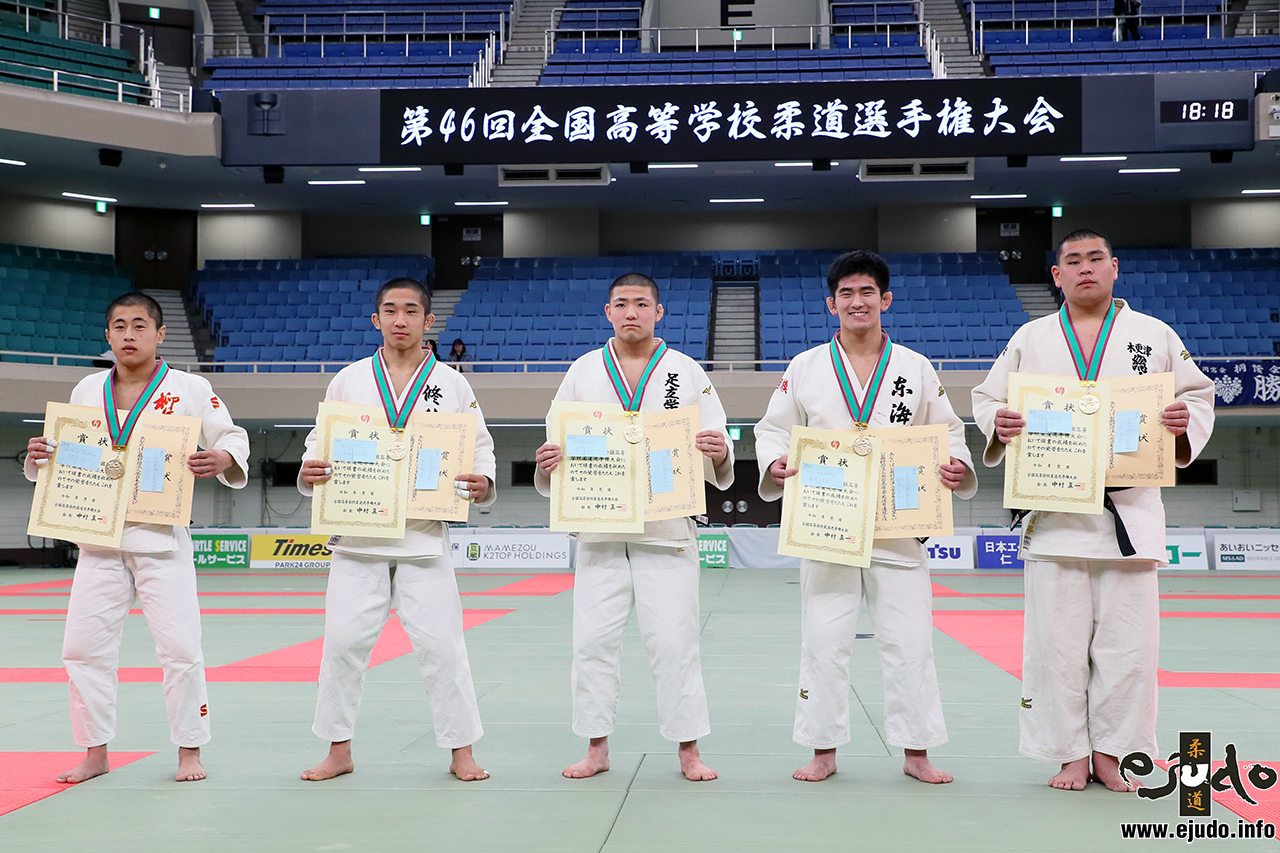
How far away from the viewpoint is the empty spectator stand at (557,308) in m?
20.6

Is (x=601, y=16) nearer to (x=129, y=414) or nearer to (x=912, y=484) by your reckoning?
(x=129, y=414)

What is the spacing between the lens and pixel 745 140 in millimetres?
18219

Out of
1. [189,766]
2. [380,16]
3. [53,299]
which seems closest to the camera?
[189,766]

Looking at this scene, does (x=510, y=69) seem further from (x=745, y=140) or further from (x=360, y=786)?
(x=360, y=786)

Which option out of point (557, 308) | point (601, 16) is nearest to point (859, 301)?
point (557, 308)

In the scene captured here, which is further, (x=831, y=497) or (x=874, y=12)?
(x=874, y=12)

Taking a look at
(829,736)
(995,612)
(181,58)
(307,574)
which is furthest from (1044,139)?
(181,58)

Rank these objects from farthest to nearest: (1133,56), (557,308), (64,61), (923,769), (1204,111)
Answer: (557,308) → (1133,56) → (64,61) → (1204,111) → (923,769)

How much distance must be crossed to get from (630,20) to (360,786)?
2253cm

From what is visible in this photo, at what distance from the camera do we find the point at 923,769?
4191 mm

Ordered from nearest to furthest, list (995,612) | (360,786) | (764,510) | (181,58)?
1. (360,786)
2. (995,612)
3. (764,510)
4. (181,58)

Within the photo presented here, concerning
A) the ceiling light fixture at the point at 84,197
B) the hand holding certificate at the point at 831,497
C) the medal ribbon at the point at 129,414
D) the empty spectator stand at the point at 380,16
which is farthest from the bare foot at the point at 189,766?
the empty spectator stand at the point at 380,16

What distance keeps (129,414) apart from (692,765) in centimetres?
278

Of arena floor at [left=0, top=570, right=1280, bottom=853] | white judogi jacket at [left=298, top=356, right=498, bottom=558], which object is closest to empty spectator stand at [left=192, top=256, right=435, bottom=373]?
arena floor at [left=0, top=570, right=1280, bottom=853]
